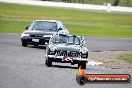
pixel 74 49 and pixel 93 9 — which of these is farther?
pixel 93 9

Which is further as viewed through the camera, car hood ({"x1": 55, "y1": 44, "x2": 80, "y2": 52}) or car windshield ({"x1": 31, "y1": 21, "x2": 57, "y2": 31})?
car windshield ({"x1": 31, "y1": 21, "x2": 57, "y2": 31})

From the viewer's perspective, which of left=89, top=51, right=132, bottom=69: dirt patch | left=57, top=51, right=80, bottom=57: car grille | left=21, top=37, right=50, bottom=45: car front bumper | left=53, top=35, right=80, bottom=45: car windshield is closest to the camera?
left=57, top=51, right=80, bottom=57: car grille

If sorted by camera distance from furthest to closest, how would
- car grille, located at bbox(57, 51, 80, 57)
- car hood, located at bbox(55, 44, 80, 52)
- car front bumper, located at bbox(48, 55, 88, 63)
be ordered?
car hood, located at bbox(55, 44, 80, 52) < car grille, located at bbox(57, 51, 80, 57) < car front bumper, located at bbox(48, 55, 88, 63)

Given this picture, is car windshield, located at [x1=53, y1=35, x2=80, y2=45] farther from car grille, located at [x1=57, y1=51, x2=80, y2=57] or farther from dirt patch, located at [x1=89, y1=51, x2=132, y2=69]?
dirt patch, located at [x1=89, y1=51, x2=132, y2=69]

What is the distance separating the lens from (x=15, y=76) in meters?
13.9

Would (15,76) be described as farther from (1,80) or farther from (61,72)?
(61,72)

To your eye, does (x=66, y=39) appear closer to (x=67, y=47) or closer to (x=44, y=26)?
(x=67, y=47)

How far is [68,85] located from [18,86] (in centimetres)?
134

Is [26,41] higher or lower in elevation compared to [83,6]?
higher

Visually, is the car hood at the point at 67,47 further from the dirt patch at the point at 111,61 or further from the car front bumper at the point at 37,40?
the car front bumper at the point at 37,40

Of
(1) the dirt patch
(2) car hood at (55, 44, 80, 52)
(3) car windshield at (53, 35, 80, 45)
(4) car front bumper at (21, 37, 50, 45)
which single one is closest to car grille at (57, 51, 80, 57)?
(2) car hood at (55, 44, 80, 52)

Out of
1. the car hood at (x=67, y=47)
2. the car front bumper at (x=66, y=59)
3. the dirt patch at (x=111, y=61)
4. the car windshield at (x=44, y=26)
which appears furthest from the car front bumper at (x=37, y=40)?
the car front bumper at (x=66, y=59)

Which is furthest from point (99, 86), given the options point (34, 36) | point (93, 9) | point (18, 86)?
point (93, 9)

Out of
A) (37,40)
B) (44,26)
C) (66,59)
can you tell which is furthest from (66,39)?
(44,26)
